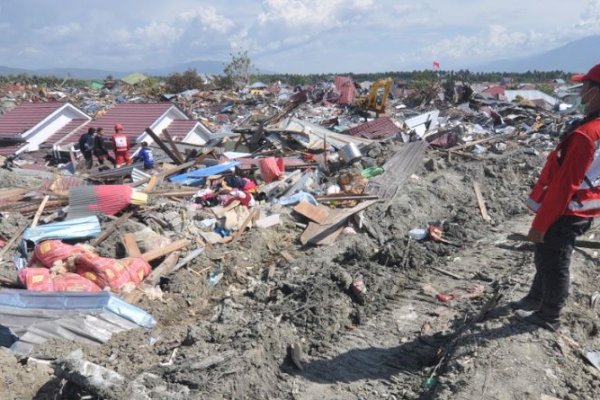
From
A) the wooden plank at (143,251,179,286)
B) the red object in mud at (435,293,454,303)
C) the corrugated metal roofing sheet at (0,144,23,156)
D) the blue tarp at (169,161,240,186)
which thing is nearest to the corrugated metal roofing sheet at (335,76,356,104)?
the blue tarp at (169,161,240,186)

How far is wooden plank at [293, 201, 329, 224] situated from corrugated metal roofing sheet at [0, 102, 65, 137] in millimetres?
11476

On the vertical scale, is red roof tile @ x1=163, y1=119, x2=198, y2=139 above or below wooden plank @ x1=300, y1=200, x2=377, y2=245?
above

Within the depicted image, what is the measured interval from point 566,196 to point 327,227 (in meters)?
4.74

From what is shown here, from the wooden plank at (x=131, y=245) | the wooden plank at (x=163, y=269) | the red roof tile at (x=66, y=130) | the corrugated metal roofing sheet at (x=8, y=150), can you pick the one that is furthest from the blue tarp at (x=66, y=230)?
the red roof tile at (x=66, y=130)

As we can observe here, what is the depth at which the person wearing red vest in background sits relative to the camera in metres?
12.3

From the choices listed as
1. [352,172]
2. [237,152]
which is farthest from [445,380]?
[237,152]

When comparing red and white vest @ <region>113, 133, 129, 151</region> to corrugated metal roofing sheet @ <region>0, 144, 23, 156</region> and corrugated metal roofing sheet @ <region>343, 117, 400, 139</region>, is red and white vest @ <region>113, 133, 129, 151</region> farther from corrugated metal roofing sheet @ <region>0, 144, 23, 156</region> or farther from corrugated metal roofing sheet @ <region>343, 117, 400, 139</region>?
corrugated metal roofing sheet @ <region>343, 117, 400, 139</region>

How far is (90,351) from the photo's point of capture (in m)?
4.46

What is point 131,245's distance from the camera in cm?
671

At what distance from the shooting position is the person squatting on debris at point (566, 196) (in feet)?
10.8

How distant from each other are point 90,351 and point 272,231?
153 inches

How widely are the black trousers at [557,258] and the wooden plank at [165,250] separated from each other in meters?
4.72

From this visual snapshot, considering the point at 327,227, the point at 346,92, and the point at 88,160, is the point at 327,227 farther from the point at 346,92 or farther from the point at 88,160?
the point at 346,92

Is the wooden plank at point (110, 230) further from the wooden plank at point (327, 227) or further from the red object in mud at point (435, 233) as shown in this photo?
the red object in mud at point (435, 233)
